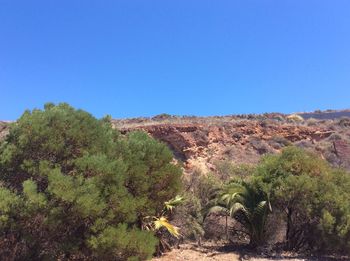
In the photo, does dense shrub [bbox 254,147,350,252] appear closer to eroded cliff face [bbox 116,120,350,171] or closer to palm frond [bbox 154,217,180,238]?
palm frond [bbox 154,217,180,238]

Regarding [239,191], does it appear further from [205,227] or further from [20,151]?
[20,151]

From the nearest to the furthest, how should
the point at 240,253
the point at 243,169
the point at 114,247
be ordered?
the point at 114,247 < the point at 240,253 < the point at 243,169

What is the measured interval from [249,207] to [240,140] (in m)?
19.0

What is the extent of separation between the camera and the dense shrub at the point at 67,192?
29.2 ft

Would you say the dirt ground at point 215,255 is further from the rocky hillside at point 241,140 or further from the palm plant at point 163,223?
the rocky hillside at point 241,140

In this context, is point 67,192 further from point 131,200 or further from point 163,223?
point 163,223

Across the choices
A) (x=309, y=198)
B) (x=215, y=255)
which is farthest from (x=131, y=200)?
(x=309, y=198)

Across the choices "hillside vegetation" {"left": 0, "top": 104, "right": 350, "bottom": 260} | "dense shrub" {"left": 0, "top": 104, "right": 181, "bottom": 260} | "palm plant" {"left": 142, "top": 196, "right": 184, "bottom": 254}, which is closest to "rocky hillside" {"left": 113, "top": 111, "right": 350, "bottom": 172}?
"hillside vegetation" {"left": 0, "top": 104, "right": 350, "bottom": 260}

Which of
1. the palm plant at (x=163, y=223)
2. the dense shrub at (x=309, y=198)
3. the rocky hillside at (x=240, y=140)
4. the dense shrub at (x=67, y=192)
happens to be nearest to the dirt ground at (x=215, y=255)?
the palm plant at (x=163, y=223)

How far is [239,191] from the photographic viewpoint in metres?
13.7

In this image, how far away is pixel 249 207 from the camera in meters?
13.4

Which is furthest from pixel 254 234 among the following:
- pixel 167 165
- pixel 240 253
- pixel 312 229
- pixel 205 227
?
pixel 167 165

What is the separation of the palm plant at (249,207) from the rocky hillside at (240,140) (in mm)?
12337

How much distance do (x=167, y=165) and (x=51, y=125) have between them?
3336mm
